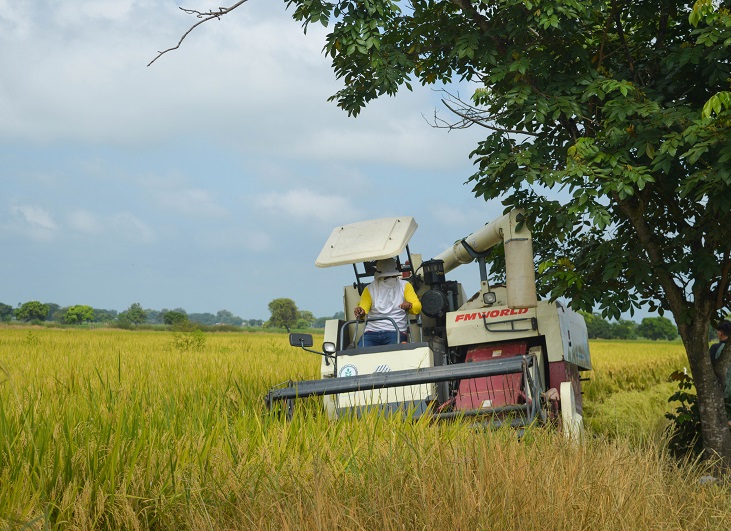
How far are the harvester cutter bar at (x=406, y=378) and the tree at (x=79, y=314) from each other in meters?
113

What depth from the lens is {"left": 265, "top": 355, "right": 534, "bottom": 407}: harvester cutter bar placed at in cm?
705

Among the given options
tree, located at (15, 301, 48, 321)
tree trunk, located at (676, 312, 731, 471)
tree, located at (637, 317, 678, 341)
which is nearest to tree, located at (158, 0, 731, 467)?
tree trunk, located at (676, 312, 731, 471)

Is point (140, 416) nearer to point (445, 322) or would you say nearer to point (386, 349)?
point (386, 349)

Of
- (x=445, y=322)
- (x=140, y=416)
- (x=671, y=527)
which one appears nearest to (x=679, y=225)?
(x=445, y=322)

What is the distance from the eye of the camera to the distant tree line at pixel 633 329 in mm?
79125

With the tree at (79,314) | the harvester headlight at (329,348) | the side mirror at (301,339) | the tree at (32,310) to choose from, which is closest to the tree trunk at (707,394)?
the harvester headlight at (329,348)

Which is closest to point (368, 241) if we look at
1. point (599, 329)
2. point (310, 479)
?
point (310, 479)

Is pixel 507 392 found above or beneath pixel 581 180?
beneath

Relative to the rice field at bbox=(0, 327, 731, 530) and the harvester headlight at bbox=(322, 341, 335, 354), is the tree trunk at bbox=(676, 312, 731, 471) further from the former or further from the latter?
the harvester headlight at bbox=(322, 341, 335, 354)

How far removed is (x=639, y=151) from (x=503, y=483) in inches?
163

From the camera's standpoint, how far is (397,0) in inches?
320

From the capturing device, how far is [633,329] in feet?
289

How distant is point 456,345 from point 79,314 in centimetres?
11312

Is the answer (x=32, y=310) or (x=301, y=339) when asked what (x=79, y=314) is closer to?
(x=32, y=310)
